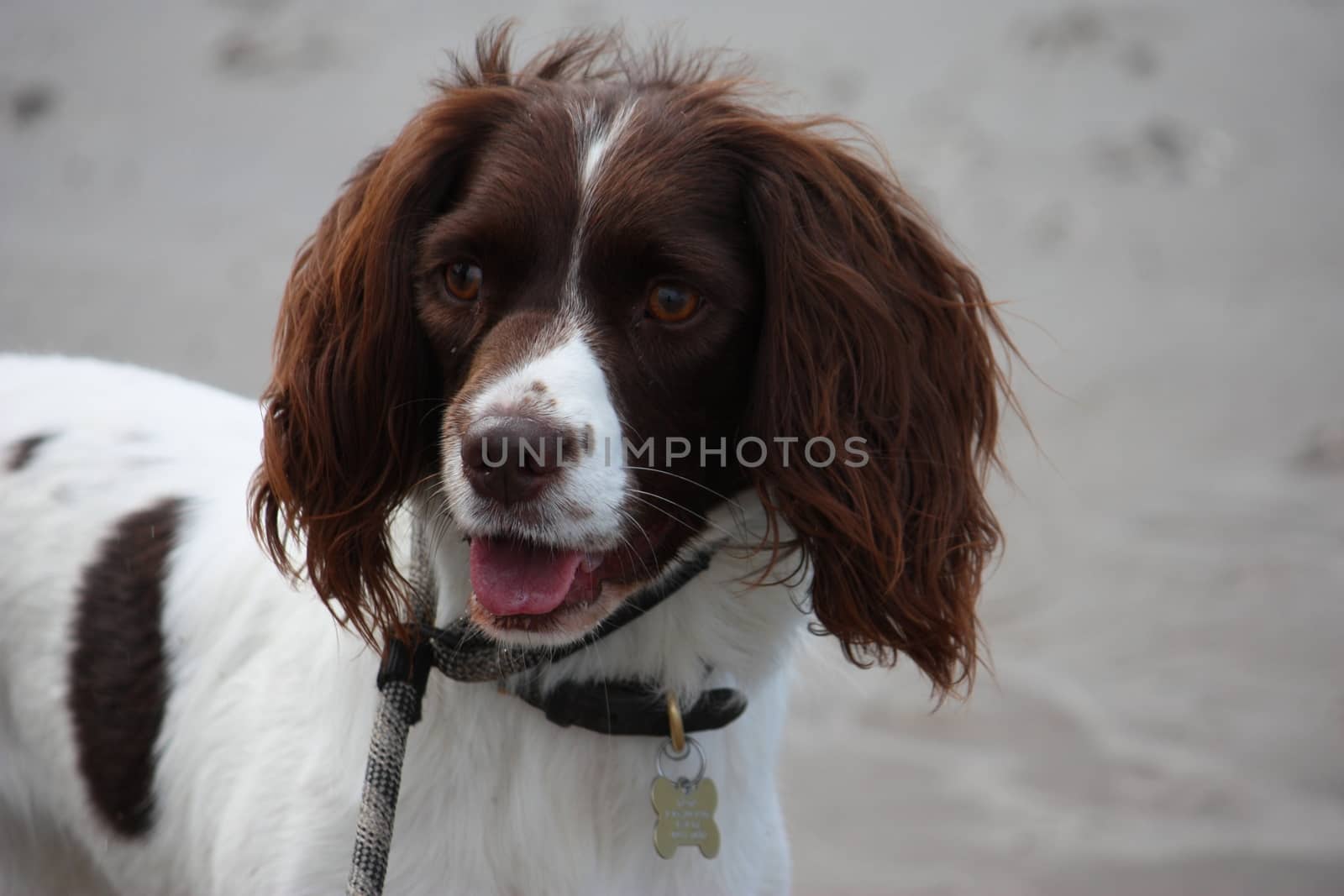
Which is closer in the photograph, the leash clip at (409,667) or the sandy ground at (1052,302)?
the leash clip at (409,667)

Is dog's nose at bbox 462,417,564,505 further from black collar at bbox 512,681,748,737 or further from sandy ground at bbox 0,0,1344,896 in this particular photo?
sandy ground at bbox 0,0,1344,896

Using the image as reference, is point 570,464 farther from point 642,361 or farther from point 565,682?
point 565,682

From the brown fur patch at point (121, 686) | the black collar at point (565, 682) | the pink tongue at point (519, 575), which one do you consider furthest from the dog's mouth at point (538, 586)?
the brown fur patch at point (121, 686)

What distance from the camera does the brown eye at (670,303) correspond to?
2.12 metres

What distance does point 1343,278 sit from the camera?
623 centimetres

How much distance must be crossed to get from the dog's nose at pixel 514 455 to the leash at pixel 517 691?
31 cm

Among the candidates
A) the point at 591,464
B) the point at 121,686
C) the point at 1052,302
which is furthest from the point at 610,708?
the point at 1052,302

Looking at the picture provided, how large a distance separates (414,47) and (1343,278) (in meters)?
4.53

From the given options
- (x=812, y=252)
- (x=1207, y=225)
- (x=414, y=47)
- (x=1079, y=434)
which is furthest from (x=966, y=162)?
(x=812, y=252)

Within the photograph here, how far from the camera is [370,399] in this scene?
2.27 m

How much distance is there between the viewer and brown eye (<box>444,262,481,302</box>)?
2.18 m

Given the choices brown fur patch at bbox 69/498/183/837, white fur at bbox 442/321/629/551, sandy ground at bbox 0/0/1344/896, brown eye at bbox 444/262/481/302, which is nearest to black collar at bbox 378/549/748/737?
white fur at bbox 442/321/629/551

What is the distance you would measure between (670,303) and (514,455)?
369mm

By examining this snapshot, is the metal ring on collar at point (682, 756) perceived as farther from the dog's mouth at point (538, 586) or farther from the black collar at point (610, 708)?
the dog's mouth at point (538, 586)
